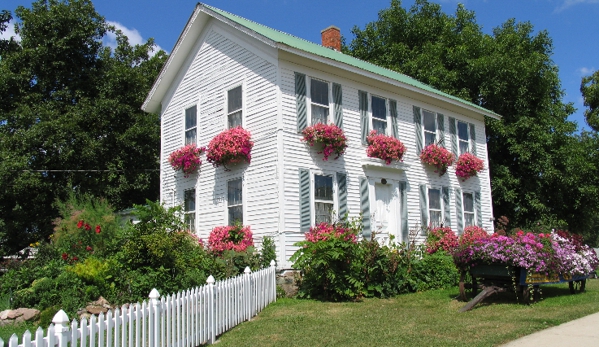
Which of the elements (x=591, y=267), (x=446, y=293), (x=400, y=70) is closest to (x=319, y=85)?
(x=446, y=293)

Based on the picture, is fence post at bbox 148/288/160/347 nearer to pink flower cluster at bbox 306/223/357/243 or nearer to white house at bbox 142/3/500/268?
pink flower cluster at bbox 306/223/357/243

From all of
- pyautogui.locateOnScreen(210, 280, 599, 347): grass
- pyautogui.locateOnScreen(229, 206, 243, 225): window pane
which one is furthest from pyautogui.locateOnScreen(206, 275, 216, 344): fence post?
pyautogui.locateOnScreen(229, 206, 243, 225): window pane

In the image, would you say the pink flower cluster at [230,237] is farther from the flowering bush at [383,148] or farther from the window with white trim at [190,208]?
the flowering bush at [383,148]

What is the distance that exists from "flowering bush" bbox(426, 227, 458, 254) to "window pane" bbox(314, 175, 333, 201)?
4149 millimetres

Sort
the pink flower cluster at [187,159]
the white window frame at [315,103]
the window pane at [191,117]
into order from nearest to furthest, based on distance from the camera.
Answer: the white window frame at [315,103] → the pink flower cluster at [187,159] → the window pane at [191,117]

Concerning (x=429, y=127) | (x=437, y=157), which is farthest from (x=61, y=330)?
(x=429, y=127)

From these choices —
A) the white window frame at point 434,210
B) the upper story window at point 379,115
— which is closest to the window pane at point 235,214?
the upper story window at point 379,115

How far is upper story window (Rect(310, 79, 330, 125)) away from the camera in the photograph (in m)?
14.2

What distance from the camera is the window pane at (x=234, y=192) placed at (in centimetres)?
1423

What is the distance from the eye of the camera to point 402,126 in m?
16.7

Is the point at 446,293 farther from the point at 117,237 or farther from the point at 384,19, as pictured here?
the point at 384,19

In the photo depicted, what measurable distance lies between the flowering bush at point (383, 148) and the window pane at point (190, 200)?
5759 mm

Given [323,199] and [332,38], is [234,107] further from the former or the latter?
[332,38]

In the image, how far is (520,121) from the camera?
23.2m
